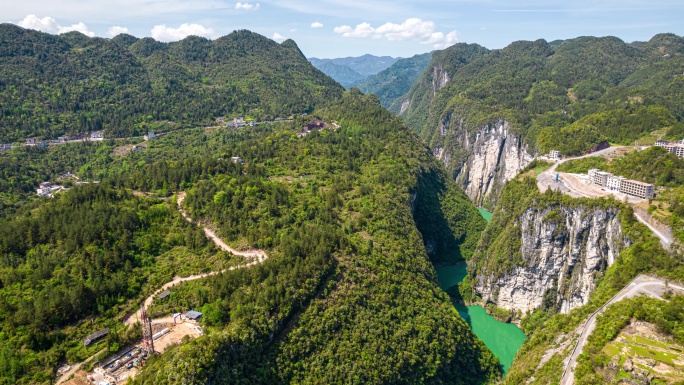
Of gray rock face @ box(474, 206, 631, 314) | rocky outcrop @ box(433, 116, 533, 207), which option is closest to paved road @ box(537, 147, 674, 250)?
gray rock face @ box(474, 206, 631, 314)

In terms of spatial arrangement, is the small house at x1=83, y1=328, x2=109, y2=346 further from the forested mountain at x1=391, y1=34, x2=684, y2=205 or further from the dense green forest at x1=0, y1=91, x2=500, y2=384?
the forested mountain at x1=391, y1=34, x2=684, y2=205

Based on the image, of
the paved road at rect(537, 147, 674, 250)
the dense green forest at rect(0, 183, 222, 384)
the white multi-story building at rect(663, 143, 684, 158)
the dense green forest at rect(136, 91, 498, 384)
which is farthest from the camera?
the white multi-story building at rect(663, 143, 684, 158)

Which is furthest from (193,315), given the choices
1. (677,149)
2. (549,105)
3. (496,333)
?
(549,105)

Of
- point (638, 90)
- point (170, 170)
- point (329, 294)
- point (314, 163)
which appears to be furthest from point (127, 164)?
point (638, 90)

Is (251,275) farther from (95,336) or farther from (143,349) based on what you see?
(95,336)

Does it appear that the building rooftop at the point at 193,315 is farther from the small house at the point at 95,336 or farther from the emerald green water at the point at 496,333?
the emerald green water at the point at 496,333

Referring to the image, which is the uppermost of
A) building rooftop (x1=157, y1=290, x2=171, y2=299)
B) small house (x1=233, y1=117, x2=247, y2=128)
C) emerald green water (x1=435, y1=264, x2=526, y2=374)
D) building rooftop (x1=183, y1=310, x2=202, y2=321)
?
small house (x1=233, y1=117, x2=247, y2=128)

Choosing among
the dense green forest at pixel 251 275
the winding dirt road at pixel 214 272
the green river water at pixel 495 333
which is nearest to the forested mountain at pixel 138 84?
the dense green forest at pixel 251 275
